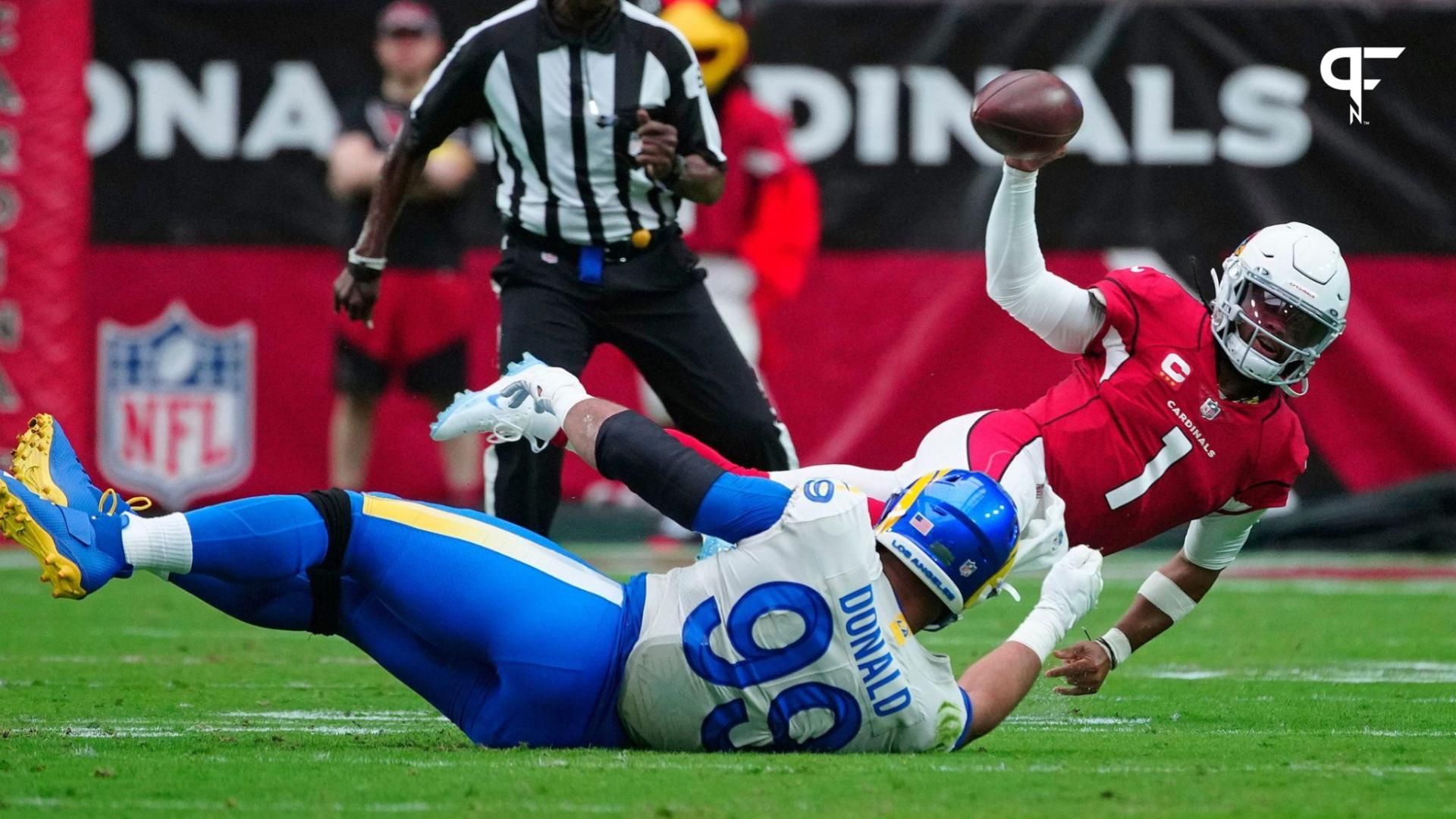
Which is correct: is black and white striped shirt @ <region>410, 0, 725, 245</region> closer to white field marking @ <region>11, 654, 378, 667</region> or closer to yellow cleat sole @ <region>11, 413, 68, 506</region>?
white field marking @ <region>11, 654, 378, 667</region>

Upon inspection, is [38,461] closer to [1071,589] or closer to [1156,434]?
[1071,589]

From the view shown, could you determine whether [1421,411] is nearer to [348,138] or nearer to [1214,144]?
[1214,144]

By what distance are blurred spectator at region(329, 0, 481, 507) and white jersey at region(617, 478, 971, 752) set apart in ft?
16.3

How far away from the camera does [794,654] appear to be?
3.51m

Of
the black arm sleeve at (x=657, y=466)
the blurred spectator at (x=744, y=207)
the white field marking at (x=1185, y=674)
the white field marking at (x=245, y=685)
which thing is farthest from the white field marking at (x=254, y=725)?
the blurred spectator at (x=744, y=207)

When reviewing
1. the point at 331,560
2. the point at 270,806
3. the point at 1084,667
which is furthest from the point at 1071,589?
the point at 270,806

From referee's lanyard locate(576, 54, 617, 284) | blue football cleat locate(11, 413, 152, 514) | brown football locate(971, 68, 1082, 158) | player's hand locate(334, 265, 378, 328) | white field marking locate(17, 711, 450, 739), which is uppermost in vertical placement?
brown football locate(971, 68, 1082, 158)

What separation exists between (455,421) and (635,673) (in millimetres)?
855

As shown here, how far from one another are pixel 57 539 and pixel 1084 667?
83.3 inches

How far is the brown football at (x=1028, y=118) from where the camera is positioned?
4371 mm

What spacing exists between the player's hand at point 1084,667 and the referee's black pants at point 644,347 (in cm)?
110

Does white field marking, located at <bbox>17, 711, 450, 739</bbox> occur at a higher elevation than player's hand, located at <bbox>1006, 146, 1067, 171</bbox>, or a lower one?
lower

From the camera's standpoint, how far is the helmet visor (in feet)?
14.2

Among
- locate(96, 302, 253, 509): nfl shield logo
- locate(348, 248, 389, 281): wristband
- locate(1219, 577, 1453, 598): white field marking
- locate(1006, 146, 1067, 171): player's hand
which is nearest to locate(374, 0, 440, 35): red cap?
locate(96, 302, 253, 509): nfl shield logo
